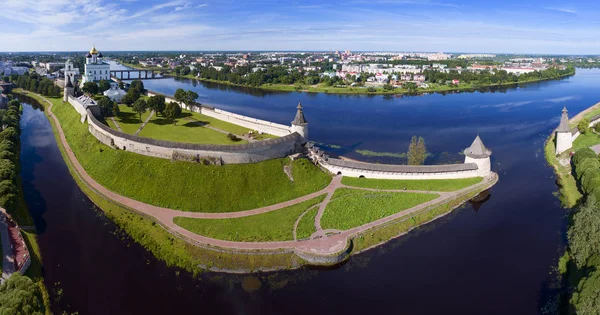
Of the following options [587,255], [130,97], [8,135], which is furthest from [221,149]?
[130,97]

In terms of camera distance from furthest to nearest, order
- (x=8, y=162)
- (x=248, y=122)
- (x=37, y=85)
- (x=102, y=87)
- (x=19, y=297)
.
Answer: (x=37, y=85), (x=102, y=87), (x=248, y=122), (x=8, y=162), (x=19, y=297)

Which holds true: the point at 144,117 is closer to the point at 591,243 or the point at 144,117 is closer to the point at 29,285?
the point at 29,285

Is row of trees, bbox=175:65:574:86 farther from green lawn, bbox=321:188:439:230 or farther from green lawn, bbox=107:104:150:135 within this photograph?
green lawn, bbox=321:188:439:230

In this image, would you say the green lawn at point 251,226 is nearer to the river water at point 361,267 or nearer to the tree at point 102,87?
the river water at point 361,267

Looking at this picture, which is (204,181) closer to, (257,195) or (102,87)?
(257,195)

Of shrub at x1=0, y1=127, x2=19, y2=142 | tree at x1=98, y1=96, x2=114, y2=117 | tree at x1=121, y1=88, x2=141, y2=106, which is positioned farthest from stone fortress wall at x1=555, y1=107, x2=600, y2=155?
shrub at x1=0, y1=127, x2=19, y2=142

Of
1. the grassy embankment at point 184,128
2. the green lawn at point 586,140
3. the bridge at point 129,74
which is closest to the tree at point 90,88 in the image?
the grassy embankment at point 184,128
